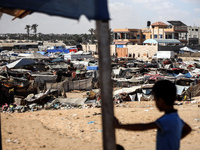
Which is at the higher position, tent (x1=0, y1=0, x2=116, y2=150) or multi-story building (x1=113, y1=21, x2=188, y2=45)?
multi-story building (x1=113, y1=21, x2=188, y2=45)

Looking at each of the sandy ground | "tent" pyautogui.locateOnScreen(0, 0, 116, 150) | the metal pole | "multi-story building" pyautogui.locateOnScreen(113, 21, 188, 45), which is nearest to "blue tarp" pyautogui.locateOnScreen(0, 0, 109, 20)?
"tent" pyautogui.locateOnScreen(0, 0, 116, 150)

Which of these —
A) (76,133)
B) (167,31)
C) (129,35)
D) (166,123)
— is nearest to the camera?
(166,123)

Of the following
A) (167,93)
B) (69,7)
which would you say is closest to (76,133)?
(167,93)

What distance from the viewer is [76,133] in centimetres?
847

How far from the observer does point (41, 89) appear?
688 inches

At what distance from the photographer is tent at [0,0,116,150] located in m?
2.16

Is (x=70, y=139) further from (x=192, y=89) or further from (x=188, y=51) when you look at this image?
(x=188, y=51)

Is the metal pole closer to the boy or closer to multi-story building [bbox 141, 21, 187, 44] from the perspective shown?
the boy

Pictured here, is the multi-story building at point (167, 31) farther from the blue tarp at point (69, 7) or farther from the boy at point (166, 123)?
the blue tarp at point (69, 7)

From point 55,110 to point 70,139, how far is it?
5.15 metres

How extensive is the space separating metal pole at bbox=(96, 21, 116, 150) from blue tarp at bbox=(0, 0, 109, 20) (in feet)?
0.45

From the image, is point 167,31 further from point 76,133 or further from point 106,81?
point 106,81

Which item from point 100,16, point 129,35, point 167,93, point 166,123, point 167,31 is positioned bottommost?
point 166,123

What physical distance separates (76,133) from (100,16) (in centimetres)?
671
